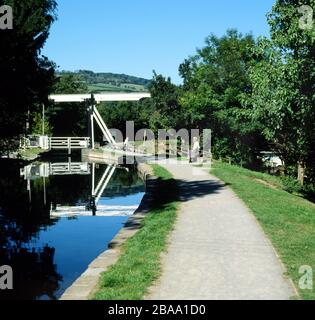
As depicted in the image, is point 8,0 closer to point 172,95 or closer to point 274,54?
point 274,54

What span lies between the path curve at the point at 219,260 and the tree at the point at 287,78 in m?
4.02

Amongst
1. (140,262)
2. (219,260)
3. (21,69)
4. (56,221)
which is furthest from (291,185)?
(140,262)

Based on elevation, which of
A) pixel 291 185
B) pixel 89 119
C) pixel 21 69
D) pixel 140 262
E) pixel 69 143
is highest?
pixel 21 69

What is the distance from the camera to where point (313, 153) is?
19.7 meters

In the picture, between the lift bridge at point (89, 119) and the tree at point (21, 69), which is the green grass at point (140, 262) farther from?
the lift bridge at point (89, 119)

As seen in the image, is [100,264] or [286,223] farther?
[286,223]

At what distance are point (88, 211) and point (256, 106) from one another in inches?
274

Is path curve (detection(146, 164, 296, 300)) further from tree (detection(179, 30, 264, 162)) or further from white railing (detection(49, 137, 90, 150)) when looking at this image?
white railing (detection(49, 137, 90, 150))

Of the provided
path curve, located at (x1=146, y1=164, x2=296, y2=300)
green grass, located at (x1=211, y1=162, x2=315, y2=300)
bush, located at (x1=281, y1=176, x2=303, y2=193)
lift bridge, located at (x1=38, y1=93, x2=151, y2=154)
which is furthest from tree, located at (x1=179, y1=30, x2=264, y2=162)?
path curve, located at (x1=146, y1=164, x2=296, y2=300)

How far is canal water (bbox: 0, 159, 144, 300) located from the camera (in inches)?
336

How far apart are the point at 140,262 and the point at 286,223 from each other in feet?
14.8

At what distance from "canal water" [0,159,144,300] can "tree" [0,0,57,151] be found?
9.35 feet

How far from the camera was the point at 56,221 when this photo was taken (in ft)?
44.4

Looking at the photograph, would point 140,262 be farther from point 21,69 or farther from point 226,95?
point 226,95
